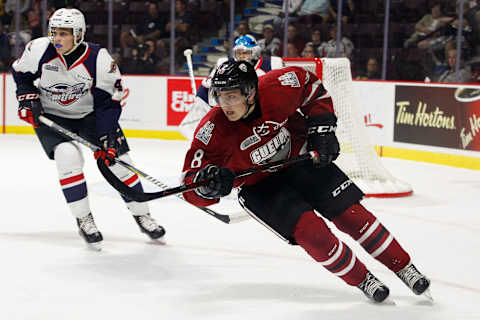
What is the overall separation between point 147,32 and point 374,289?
7640mm

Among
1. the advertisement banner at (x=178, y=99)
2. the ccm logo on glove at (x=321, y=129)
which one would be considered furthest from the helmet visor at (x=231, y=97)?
the advertisement banner at (x=178, y=99)

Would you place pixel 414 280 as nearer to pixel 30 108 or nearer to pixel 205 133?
pixel 205 133

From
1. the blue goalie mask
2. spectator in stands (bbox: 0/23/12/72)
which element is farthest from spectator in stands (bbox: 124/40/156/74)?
the blue goalie mask

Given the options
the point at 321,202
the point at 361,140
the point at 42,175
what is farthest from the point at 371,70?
the point at 321,202


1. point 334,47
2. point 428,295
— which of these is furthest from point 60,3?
point 428,295

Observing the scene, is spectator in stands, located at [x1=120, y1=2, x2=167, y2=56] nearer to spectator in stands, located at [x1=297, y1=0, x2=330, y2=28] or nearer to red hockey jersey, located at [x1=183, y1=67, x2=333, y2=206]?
spectator in stands, located at [x1=297, y1=0, x2=330, y2=28]

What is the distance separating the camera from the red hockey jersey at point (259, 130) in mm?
2494

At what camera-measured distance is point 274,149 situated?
2619 mm

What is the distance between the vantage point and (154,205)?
4656 millimetres

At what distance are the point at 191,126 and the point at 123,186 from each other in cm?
247

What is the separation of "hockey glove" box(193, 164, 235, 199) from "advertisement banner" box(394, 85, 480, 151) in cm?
446

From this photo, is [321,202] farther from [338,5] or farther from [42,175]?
[338,5]

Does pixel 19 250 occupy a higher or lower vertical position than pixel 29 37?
lower

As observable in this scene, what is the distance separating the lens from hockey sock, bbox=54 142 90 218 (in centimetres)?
343
